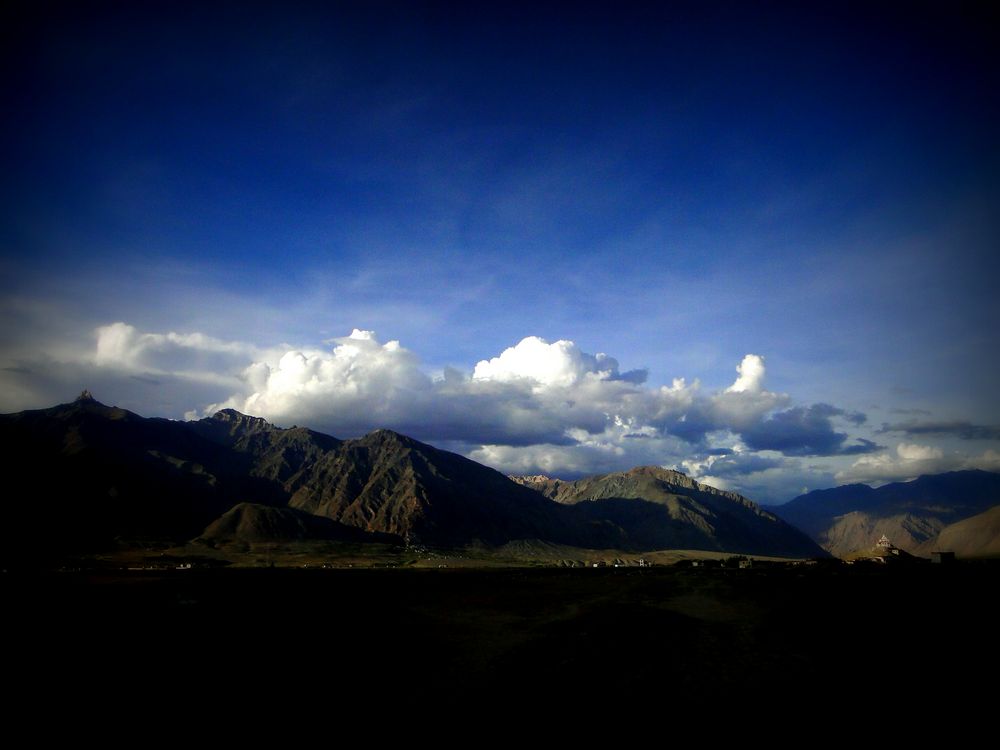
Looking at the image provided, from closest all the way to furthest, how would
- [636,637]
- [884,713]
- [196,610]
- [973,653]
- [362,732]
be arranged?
[362,732], [884,713], [973,653], [636,637], [196,610]

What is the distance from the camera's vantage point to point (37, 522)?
18512 cm

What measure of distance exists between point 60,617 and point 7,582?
48.6 meters

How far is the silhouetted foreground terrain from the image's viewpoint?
99.2 feet

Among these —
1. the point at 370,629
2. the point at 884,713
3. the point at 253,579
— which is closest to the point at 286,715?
the point at 370,629

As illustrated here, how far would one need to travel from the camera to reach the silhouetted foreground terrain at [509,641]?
30.2 m

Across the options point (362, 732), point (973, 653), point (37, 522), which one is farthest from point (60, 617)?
point (37, 522)

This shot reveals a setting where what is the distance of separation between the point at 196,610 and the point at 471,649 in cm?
3471

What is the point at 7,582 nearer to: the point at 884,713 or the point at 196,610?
the point at 196,610

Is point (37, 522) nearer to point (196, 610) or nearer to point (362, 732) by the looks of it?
point (196, 610)

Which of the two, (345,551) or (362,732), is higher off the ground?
(362,732)

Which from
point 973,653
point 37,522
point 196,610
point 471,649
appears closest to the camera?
point 973,653

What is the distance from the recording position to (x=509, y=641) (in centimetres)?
4112

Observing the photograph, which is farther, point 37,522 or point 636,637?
point 37,522

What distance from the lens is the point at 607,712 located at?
2533cm
